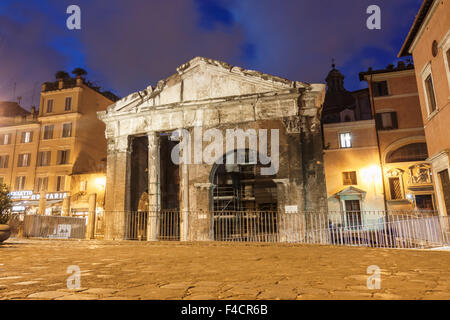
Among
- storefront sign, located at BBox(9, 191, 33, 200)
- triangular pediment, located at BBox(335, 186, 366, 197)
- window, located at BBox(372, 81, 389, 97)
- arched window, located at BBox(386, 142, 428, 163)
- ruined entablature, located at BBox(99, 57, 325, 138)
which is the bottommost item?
triangular pediment, located at BBox(335, 186, 366, 197)

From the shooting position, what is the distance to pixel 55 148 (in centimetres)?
2931

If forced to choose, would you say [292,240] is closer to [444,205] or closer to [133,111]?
[444,205]

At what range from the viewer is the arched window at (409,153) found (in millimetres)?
23172

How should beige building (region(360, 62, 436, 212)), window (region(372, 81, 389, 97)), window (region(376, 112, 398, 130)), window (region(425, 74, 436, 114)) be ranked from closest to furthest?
window (region(425, 74, 436, 114)) → beige building (region(360, 62, 436, 212)) → window (region(376, 112, 398, 130)) → window (region(372, 81, 389, 97))

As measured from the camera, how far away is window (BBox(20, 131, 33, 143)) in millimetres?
30484

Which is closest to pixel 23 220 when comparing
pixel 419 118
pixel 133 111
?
pixel 133 111

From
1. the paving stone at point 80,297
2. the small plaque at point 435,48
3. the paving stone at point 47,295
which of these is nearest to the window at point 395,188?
the small plaque at point 435,48

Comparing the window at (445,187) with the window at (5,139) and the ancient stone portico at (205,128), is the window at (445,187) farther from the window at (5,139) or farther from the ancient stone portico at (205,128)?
the window at (5,139)

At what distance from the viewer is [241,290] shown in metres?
3.15

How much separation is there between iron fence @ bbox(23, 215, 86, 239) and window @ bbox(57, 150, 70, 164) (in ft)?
42.0

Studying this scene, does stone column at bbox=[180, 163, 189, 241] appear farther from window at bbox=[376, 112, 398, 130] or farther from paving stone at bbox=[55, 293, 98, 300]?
window at bbox=[376, 112, 398, 130]

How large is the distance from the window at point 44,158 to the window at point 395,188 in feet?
95.0

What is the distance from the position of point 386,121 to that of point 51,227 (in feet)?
76.9

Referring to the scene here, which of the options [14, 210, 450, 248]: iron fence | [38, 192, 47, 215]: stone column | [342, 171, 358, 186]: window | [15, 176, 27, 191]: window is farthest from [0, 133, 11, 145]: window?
[342, 171, 358, 186]: window
